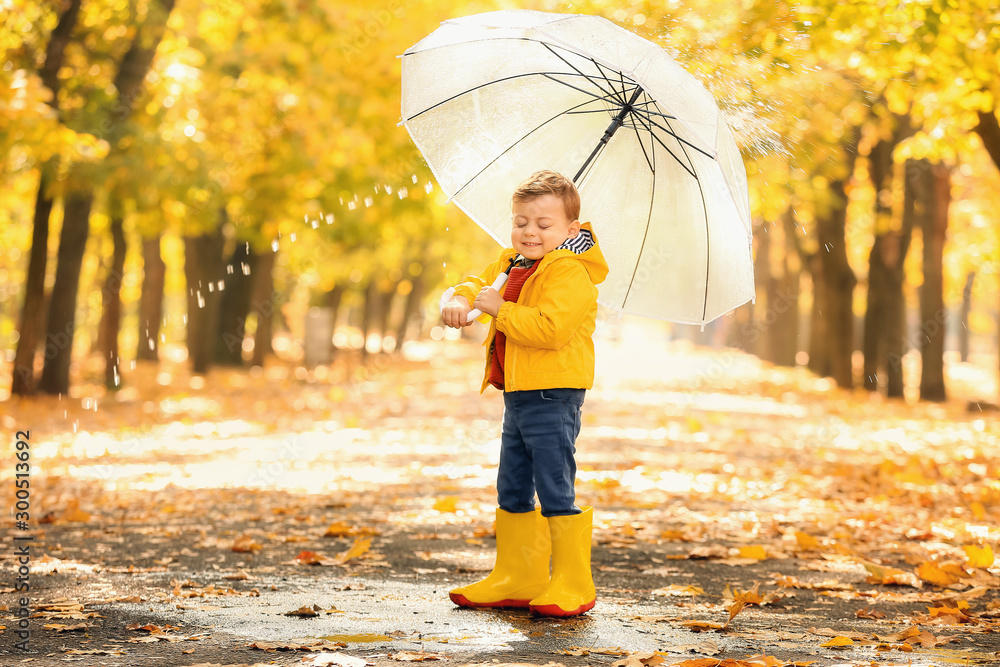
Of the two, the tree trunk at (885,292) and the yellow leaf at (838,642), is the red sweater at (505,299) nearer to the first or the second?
the yellow leaf at (838,642)

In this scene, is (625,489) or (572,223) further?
(625,489)

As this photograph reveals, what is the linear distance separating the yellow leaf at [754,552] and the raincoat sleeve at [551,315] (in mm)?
2192

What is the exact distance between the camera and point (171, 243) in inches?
1550

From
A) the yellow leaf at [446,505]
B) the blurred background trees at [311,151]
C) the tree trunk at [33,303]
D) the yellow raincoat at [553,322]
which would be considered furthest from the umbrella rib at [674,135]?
the tree trunk at [33,303]

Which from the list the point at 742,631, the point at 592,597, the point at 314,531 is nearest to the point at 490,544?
the point at 314,531

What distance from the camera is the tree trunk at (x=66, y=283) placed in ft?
53.5

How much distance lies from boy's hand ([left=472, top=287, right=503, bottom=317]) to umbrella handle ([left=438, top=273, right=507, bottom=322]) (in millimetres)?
33

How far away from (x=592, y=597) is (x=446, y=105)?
2344mm

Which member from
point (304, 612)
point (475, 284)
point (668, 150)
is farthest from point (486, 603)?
point (668, 150)

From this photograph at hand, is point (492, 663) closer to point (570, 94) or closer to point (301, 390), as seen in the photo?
point (570, 94)

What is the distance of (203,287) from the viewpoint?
25516 millimetres

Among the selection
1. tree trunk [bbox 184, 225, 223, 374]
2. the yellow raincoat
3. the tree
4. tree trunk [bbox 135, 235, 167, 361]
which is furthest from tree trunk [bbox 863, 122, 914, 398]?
tree trunk [bbox 135, 235, 167, 361]

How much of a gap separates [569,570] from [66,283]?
47.1 feet

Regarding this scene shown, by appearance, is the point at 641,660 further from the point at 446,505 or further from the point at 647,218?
the point at 446,505
